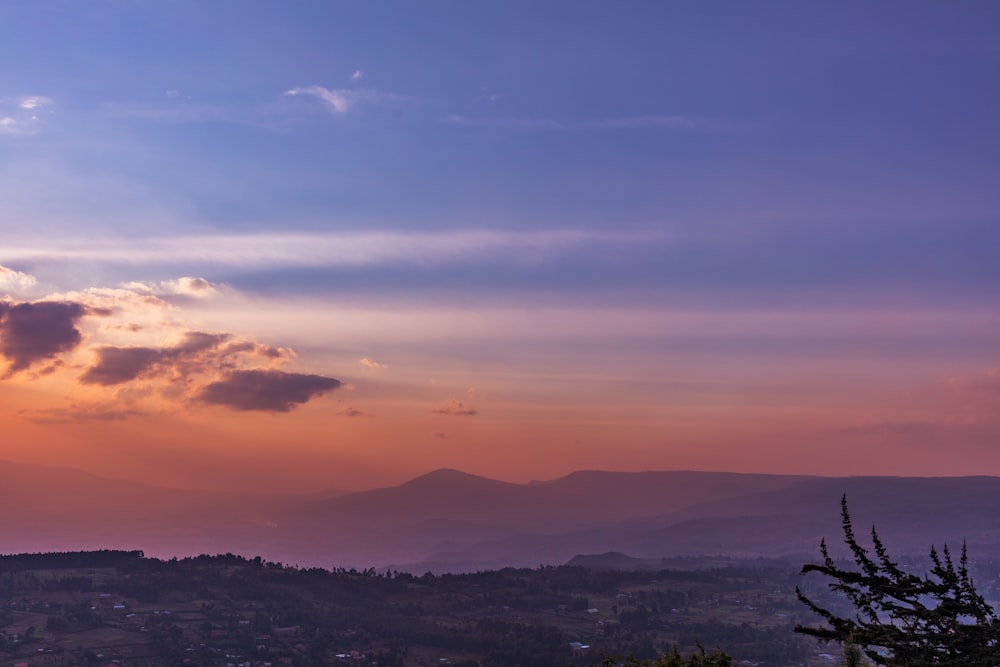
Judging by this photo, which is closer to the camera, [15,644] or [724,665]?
[724,665]

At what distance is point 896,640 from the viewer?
26.1 m

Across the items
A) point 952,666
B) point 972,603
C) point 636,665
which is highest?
point 972,603

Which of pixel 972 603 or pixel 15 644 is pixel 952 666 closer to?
pixel 972 603

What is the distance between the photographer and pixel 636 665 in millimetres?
42750

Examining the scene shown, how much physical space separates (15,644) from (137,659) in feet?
85.7

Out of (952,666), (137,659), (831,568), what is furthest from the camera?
(137,659)

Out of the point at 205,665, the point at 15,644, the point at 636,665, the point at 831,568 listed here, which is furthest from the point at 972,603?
the point at 15,644

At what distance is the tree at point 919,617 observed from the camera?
2503 cm

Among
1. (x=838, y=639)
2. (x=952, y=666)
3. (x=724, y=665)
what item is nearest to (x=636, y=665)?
(x=724, y=665)

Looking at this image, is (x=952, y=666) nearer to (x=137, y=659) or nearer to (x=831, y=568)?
(x=831, y=568)

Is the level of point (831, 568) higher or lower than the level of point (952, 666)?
higher

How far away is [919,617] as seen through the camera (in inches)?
1017

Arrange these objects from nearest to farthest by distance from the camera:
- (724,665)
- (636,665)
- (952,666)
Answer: (952,666)
(724,665)
(636,665)

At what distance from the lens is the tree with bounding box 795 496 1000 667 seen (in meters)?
25.0
